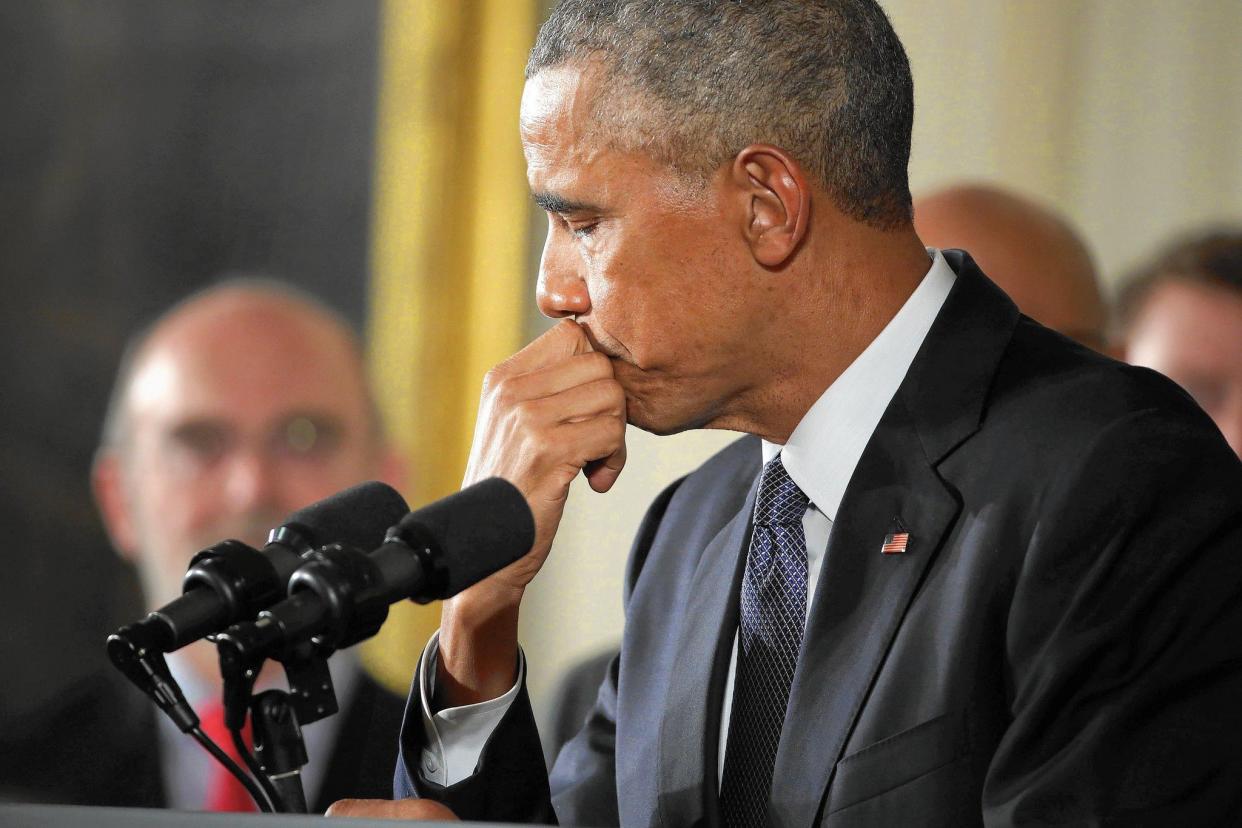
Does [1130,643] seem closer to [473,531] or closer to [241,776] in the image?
[473,531]

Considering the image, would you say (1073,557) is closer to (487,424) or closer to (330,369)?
(487,424)

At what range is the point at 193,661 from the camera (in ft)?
9.11

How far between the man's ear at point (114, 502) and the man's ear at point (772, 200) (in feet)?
6.08

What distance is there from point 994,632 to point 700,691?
1.12 ft

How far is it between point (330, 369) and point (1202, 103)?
5.98 ft

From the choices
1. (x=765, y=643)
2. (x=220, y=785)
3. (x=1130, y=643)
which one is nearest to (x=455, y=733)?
(x=765, y=643)

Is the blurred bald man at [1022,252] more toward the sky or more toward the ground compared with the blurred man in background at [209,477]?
more toward the sky

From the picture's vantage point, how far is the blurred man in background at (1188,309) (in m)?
2.89

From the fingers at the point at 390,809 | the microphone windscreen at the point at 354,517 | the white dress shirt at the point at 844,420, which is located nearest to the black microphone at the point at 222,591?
the microphone windscreen at the point at 354,517

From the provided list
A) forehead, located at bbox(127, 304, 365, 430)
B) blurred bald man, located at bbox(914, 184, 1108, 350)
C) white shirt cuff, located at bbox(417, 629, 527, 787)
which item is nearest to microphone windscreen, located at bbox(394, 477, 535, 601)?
white shirt cuff, located at bbox(417, 629, 527, 787)

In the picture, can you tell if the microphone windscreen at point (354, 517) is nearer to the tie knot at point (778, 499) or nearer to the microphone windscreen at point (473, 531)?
the microphone windscreen at point (473, 531)

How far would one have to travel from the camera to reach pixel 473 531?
3.44 feet

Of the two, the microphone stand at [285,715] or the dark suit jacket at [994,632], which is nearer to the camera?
the microphone stand at [285,715]

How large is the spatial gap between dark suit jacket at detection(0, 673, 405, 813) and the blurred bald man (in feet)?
4.40
